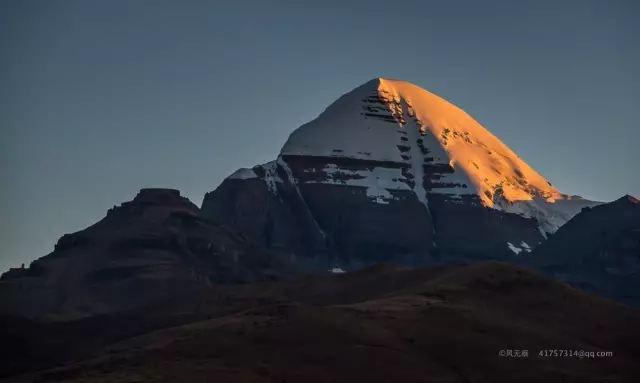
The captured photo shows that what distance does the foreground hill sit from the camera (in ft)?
405

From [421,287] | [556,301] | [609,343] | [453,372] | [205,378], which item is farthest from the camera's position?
[421,287]

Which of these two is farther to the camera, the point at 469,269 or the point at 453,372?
the point at 469,269

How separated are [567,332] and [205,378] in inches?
2166

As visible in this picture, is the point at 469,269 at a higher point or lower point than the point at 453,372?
higher

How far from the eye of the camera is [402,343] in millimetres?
134000

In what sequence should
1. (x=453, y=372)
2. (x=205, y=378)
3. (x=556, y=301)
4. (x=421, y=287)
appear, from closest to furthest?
(x=205, y=378) → (x=453, y=372) → (x=556, y=301) → (x=421, y=287)

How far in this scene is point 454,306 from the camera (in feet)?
495

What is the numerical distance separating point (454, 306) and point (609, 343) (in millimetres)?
21169

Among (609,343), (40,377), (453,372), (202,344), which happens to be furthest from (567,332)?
(40,377)

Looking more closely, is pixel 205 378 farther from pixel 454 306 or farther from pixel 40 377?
pixel 454 306

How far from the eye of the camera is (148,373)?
11819 centimetres

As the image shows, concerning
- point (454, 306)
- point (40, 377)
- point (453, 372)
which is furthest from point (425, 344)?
point (40, 377)

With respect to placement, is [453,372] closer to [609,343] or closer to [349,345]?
[349,345]

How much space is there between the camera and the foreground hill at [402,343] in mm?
123363
